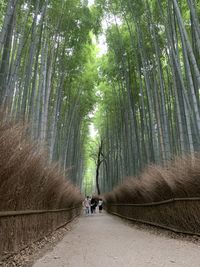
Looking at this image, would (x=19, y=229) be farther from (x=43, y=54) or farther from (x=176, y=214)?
(x=43, y=54)

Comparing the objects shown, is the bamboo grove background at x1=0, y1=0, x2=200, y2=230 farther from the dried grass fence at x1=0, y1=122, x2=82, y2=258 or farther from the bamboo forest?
the dried grass fence at x1=0, y1=122, x2=82, y2=258

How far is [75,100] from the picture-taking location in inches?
496

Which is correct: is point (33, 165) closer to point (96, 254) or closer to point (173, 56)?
point (96, 254)

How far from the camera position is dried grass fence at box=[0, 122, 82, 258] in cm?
252

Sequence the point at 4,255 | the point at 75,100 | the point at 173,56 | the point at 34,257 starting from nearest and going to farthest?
1. the point at 4,255
2. the point at 34,257
3. the point at 173,56
4. the point at 75,100

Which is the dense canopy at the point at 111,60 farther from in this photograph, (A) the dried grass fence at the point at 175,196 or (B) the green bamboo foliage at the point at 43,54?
(A) the dried grass fence at the point at 175,196

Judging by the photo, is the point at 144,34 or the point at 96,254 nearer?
the point at 96,254

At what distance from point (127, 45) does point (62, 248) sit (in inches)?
314

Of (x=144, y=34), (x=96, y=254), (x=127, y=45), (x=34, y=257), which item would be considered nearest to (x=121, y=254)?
(x=96, y=254)

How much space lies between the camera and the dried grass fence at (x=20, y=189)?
2.52 meters

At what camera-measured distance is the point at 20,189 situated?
3213mm

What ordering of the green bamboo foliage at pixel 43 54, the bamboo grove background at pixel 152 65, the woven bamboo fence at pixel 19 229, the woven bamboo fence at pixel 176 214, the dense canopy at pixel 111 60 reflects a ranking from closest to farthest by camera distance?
the woven bamboo fence at pixel 19 229, the woven bamboo fence at pixel 176 214, the green bamboo foliage at pixel 43 54, the dense canopy at pixel 111 60, the bamboo grove background at pixel 152 65

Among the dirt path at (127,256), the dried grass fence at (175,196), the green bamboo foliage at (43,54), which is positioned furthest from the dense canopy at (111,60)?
the dirt path at (127,256)

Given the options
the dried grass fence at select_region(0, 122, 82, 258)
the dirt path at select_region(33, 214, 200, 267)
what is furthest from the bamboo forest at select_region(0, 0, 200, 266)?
the dirt path at select_region(33, 214, 200, 267)
